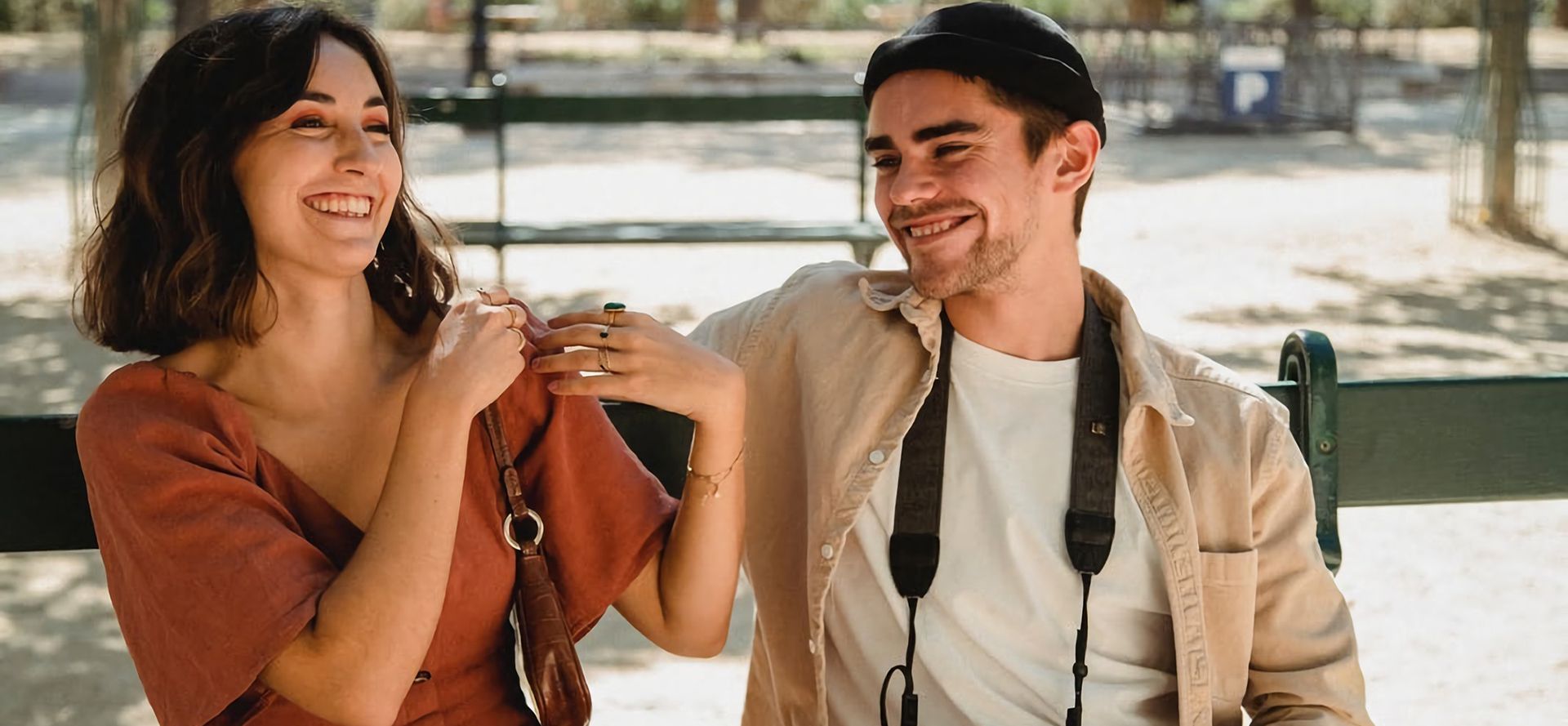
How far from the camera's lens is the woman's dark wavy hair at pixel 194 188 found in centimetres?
236

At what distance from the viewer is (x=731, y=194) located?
1431 centimetres

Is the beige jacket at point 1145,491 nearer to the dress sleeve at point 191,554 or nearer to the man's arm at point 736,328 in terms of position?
the man's arm at point 736,328

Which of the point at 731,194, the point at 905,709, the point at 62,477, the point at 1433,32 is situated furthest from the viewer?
the point at 1433,32

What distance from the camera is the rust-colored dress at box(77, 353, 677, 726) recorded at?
2.16 metres

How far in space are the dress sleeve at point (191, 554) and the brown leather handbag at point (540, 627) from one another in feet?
0.86

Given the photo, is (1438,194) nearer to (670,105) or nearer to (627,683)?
(670,105)

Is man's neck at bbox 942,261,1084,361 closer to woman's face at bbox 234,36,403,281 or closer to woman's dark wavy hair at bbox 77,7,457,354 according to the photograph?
woman's face at bbox 234,36,403,281

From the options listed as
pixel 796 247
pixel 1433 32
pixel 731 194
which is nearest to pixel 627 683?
pixel 796 247

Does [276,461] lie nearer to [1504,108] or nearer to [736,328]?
[736,328]

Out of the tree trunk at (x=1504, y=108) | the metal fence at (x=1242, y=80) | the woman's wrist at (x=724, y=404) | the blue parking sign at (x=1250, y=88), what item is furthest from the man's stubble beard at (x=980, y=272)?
the blue parking sign at (x=1250, y=88)

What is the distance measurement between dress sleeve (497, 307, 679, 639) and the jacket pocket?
78cm

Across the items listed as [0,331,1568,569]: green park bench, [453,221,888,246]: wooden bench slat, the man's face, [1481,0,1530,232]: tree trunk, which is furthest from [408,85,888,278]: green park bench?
[1481,0,1530,232]: tree trunk

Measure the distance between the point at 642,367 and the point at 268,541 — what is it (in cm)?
51

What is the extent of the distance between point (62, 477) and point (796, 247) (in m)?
9.30
